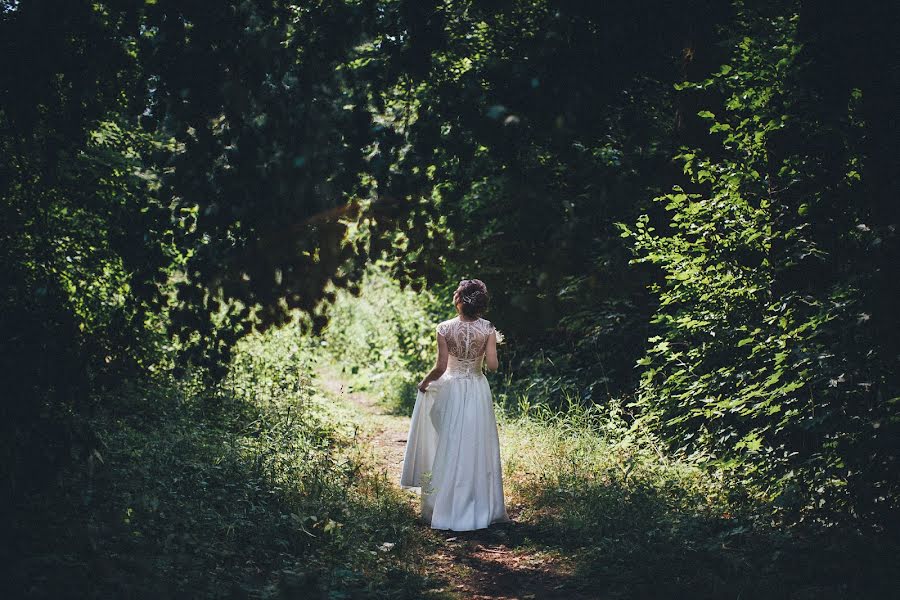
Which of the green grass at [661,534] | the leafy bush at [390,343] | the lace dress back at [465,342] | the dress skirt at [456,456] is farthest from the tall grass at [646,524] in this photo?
the leafy bush at [390,343]

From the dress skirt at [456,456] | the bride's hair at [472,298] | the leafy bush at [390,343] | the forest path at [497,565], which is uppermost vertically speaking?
the leafy bush at [390,343]

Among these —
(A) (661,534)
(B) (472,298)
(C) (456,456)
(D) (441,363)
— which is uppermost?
(B) (472,298)

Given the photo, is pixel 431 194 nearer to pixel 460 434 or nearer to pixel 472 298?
pixel 472 298

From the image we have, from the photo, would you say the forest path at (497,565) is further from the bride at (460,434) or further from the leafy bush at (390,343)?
the leafy bush at (390,343)

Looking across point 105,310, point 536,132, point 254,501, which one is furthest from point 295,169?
point 105,310

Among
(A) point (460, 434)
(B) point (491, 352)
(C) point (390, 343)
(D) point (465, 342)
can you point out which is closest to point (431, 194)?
(D) point (465, 342)

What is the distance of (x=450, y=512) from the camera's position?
7168 mm

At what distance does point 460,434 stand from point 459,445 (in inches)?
4.1

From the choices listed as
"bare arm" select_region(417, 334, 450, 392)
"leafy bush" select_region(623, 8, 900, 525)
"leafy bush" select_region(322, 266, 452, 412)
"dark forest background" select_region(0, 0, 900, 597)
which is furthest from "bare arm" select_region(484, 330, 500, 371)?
"leafy bush" select_region(322, 266, 452, 412)

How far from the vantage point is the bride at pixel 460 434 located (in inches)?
283

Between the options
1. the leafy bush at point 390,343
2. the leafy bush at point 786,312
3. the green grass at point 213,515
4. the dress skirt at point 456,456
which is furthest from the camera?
the leafy bush at point 390,343

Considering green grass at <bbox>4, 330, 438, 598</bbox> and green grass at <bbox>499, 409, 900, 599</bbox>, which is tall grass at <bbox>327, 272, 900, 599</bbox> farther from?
green grass at <bbox>4, 330, 438, 598</bbox>

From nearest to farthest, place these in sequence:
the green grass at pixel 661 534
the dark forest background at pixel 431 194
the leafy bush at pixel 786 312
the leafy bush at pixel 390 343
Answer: the dark forest background at pixel 431 194
the green grass at pixel 661 534
the leafy bush at pixel 786 312
the leafy bush at pixel 390 343

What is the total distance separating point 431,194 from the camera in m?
5.51
